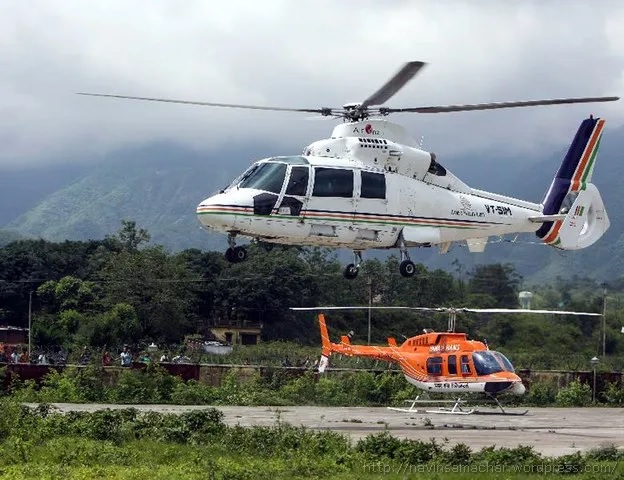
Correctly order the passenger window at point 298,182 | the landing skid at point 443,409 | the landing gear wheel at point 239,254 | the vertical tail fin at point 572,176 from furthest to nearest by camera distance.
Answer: the landing skid at point 443,409
the vertical tail fin at point 572,176
the passenger window at point 298,182
the landing gear wheel at point 239,254

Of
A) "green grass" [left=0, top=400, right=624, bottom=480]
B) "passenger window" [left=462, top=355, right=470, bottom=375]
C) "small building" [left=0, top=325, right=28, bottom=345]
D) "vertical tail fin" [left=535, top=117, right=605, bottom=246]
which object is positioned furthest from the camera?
"small building" [left=0, top=325, right=28, bottom=345]

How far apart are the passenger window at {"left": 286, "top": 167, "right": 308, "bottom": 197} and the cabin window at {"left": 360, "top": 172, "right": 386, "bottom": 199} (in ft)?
5.43

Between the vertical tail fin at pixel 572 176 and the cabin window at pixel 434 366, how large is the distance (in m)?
7.61

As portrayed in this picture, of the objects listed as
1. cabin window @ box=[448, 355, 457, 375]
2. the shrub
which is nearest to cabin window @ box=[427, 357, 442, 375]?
cabin window @ box=[448, 355, 457, 375]

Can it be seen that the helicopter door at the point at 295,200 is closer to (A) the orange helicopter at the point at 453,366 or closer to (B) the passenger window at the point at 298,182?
(B) the passenger window at the point at 298,182

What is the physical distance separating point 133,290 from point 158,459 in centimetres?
6323

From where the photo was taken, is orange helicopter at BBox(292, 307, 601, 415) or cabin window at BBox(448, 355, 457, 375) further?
cabin window at BBox(448, 355, 457, 375)

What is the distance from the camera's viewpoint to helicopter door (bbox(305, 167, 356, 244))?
3027cm

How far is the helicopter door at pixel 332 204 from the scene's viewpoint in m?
30.3

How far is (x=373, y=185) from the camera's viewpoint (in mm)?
31172

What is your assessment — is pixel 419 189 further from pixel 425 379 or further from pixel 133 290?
pixel 133 290

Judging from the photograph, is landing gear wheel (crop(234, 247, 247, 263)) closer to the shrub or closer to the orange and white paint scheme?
the orange and white paint scheme

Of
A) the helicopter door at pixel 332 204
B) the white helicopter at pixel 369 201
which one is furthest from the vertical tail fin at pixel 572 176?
the helicopter door at pixel 332 204

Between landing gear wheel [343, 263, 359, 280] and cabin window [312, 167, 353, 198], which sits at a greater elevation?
cabin window [312, 167, 353, 198]
